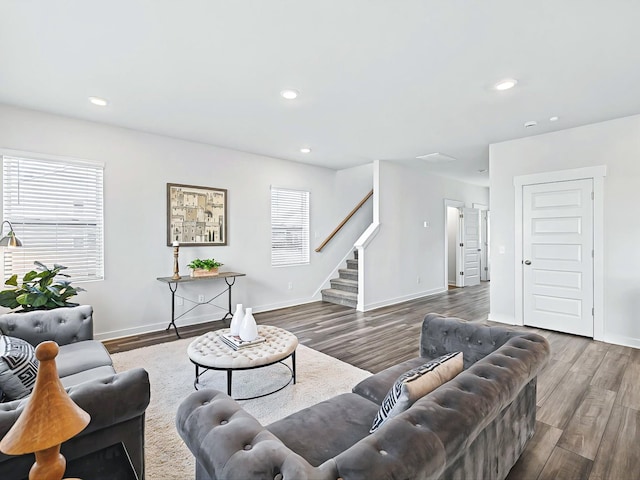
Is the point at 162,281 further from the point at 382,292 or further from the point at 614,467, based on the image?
the point at 614,467

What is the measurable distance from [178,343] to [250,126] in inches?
107

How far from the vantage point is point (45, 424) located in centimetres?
80

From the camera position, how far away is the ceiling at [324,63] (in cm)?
201

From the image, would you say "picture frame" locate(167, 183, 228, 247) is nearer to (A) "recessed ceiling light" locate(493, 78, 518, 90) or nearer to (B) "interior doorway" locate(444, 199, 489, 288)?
(A) "recessed ceiling light" locate(493, 78, 518, 90)

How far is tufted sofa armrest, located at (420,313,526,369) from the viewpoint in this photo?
205 centimetres

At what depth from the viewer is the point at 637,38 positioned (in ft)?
7.34

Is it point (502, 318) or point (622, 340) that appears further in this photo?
point (502, 318)

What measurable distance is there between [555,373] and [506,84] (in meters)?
2.66

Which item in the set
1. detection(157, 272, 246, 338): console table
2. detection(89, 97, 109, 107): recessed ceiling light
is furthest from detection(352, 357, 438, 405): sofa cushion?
detection(89, 97, 109, 107): recessed ceiling light

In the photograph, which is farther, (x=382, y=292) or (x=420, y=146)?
(x=382, y=292)

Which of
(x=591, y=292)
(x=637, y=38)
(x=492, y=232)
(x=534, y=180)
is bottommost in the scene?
(x=591, y=292)

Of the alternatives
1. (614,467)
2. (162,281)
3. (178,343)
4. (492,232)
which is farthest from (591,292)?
(162,281)

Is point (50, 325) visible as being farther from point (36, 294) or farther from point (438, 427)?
point (438, 427)

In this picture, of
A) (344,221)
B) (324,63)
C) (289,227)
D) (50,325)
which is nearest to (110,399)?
(50,325)
